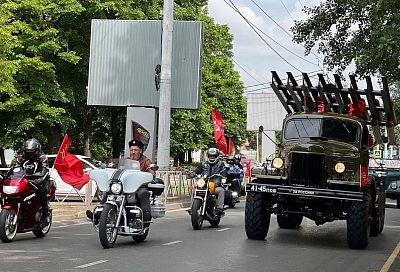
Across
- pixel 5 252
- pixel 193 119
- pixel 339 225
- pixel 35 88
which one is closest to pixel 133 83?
pixel 35 88

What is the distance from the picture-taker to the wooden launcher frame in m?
15.8

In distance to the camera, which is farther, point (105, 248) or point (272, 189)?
point (272, 189)

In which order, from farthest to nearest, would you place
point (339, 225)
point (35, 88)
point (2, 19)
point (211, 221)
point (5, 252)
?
point (35, 88) < point (2, 19) < point (339, 225) < point (211, 221) < point (5, 252)

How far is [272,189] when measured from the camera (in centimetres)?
1394

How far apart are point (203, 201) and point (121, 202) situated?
391 cm

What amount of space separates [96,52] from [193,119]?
2197 cm

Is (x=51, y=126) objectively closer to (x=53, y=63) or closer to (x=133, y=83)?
(x=53, y=63)

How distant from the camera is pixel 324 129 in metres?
15.4

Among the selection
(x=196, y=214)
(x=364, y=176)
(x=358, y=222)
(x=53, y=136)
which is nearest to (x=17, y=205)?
(x=196, y=214)

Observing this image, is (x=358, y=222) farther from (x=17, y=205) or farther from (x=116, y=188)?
(x=17, y=205)

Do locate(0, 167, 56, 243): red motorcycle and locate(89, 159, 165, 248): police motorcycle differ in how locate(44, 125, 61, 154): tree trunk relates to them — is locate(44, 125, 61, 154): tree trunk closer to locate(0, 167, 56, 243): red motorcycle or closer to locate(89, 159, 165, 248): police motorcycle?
locate(0, 167, 56, 243): red motorcycle

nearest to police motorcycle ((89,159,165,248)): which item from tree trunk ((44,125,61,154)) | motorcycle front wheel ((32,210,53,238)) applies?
motorcycle front wheel ((32,210,53,238))

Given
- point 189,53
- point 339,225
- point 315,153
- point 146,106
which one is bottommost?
point 339,225

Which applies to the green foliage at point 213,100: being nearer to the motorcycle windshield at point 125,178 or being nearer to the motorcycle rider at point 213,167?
the motorcycle rider at point 213,167
